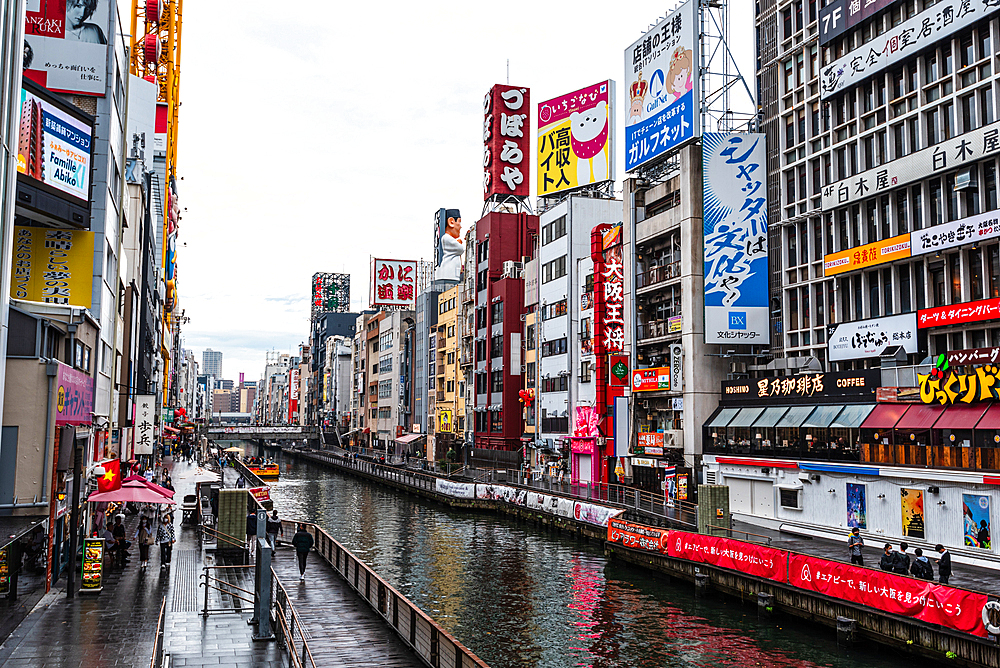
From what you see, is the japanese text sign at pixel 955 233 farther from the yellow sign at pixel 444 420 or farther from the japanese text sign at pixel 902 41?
the yellow sign at pixel 444 420

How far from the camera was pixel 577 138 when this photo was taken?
8394 centimetres

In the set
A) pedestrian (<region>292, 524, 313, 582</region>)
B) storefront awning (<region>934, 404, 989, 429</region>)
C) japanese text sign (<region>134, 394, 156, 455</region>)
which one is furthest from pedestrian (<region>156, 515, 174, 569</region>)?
storefront awning (<region>934, 404, 989, 429</region>)

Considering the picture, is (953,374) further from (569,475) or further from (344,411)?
(344,411)

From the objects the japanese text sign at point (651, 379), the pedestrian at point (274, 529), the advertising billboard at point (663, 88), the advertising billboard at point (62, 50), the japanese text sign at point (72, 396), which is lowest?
the pedestrian at point (274, 529)

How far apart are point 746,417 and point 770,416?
7.53 feet

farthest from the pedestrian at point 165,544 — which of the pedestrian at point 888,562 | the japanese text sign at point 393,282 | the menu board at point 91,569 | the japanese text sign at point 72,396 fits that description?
the japanese text sign at point 393,282

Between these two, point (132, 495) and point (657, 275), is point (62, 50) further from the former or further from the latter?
point (657, 275)

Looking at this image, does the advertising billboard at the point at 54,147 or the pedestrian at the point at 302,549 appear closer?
the advertising billboard at the point at 54,147

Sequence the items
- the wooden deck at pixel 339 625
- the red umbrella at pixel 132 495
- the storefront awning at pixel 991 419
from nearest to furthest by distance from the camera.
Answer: the wooden deck at pixel 339 625 → the red umbrella at pixel 132 495 → the storefront awning at pixel 991 419

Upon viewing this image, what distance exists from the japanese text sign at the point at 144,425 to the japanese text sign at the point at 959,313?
162ft

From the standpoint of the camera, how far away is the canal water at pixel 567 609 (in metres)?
26.5

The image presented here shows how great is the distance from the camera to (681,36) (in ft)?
197

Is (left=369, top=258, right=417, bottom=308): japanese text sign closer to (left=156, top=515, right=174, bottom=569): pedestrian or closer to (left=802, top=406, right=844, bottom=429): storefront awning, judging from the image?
(left=802, top=406, right=844, bottom=429): storefront awning

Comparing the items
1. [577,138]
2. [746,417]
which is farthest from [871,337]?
[577,138]
